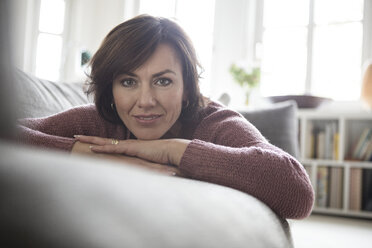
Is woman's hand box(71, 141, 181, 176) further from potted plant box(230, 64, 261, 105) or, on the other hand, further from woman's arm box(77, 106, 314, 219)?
potted plant box(230, 64, 261, 105)

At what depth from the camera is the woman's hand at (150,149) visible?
841 mm

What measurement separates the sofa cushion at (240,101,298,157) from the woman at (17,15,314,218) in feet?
1.39

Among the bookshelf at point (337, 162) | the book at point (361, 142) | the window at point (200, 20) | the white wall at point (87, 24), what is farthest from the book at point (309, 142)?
the white wall at point (87, 24)

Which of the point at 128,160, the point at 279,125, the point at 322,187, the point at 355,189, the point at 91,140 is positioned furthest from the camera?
the point at 322,187

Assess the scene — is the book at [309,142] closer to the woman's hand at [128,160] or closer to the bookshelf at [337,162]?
the bookshelf at [337,162]

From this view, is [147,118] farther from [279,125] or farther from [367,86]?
[367,86]

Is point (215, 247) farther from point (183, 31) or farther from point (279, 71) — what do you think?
point (279, 71)

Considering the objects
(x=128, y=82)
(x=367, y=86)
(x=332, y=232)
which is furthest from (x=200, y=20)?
(x=128, y=82)

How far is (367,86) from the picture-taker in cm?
277

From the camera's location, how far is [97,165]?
31 cm

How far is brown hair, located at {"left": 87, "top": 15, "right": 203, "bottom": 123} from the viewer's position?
3.51 feet

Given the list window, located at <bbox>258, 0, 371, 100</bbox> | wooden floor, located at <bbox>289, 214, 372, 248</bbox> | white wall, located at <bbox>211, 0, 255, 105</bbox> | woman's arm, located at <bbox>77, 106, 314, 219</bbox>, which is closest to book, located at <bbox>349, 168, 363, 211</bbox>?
wooden floor, located at <bbox>289, 214, 372, 248</bbox>

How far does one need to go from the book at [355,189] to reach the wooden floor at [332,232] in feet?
0.38

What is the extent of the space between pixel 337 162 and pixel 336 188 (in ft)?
0.71
